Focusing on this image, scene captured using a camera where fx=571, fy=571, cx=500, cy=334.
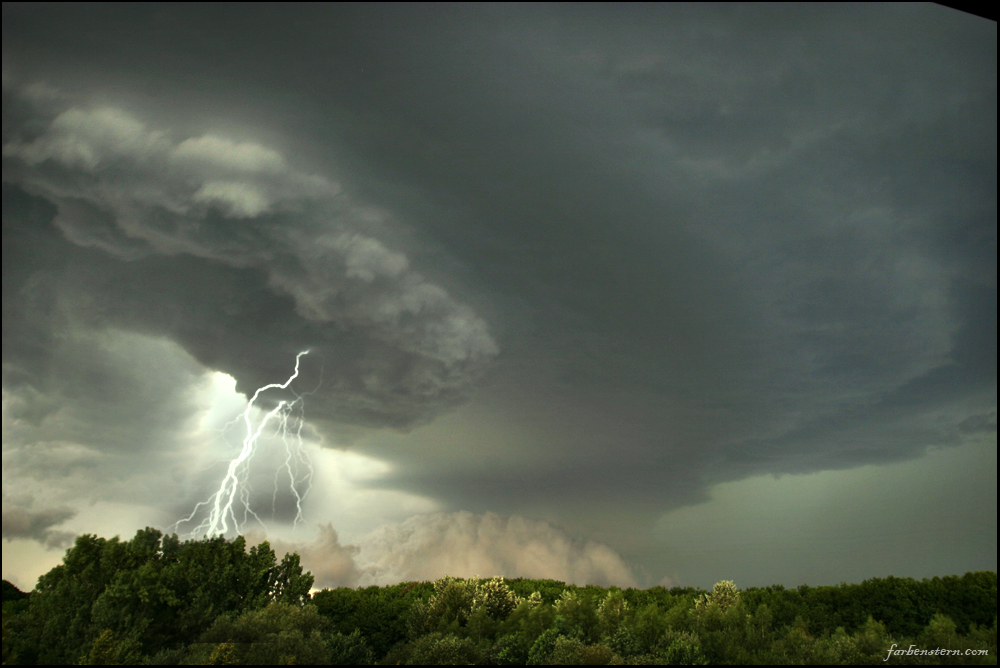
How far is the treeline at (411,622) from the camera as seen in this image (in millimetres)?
21781

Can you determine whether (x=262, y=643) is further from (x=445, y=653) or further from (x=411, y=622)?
(x=411, y=622)

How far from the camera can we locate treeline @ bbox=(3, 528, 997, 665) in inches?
858

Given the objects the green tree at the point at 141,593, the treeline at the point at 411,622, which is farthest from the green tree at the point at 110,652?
the green tree at the point at 141,593

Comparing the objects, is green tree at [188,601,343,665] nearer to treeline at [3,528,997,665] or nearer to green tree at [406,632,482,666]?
treeline at [3,528,997,665]

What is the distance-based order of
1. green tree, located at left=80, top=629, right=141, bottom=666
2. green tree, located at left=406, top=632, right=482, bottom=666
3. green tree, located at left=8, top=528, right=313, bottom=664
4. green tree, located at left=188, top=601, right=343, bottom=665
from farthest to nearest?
green tree, located at left=8, top=528, right=313, bottom=664
green tree, located at left=80, top=629, right=141, bottom=666
green tree, located at left=406, top=632, right=482, bottom=666
green tree, located at left=188, top=601, right=343, bottom=665

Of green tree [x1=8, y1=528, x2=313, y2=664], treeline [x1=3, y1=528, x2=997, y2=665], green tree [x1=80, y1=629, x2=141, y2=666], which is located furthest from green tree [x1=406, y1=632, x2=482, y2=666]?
green tree [x1=80, y1=629, x2=141, y2=666]

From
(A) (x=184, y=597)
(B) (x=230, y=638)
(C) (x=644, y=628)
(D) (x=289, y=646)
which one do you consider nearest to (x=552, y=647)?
(C) (x=644, y=628)

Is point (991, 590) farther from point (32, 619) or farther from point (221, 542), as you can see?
point (32, 619)

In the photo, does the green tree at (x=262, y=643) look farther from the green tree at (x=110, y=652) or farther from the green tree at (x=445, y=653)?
the green tree at (x=445, y=653)

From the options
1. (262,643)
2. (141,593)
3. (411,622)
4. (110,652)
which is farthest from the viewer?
(411,622)

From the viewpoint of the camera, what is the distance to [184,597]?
1094 inches

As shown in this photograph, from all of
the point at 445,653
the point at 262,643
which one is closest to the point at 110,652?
the point at 262,643

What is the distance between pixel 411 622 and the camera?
30.6 m

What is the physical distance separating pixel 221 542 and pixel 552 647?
18.5 metres
